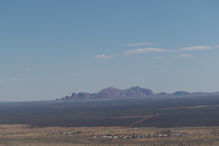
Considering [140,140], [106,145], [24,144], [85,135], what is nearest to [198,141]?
[140,140]

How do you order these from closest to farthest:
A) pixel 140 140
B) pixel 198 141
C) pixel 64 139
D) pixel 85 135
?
1. pixel 198 141
2. pixel 140 140
3. pixel 64 139
4. pixel 85 135

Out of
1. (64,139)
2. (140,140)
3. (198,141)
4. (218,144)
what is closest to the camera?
(218,144)

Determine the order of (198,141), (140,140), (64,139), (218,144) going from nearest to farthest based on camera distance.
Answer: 1. (218,144)
2. (198,141)
3. (140,140)
4. (64,139)

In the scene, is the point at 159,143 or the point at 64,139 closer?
the point at 159,143

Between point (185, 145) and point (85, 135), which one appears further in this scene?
point (85, 135)

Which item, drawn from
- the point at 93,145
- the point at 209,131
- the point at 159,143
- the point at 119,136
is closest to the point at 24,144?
the point at 93,145

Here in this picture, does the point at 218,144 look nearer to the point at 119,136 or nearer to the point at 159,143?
the point at 159,143

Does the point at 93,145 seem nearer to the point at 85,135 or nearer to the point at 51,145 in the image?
the point at 51,145

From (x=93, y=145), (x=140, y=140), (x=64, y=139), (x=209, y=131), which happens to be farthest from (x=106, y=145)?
(x=209, y=131)
